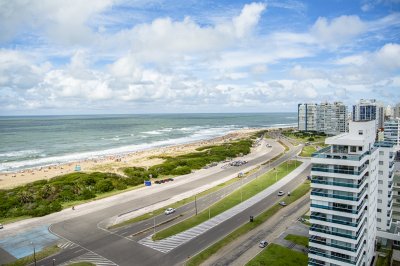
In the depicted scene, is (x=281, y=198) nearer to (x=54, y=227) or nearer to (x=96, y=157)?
(x=54, y=227)

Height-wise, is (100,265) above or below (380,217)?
below

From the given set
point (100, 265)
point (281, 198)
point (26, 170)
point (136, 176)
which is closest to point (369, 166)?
point (281, 198)

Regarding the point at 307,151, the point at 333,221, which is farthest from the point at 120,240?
the point at 307,151

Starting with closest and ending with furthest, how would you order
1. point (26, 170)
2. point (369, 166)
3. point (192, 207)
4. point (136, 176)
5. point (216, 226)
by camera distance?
point (369, 166) → point (216, 226) → point (192, 207) → point (136, 176) → point (26, 170)

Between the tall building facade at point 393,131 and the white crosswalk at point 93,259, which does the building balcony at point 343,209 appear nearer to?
the white crosswalk at point 93,259

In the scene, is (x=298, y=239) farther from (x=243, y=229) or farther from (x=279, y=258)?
(x=243, y=229)

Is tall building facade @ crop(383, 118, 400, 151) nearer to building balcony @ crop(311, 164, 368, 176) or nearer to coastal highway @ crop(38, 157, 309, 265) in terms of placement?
coastal highway @ crop(38, 157, 309, 265)

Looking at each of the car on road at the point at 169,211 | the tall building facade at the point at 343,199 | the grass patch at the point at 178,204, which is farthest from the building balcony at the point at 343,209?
the grass patch at the point at 178,204

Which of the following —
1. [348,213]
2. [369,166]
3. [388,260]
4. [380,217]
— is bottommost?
[388,260]
